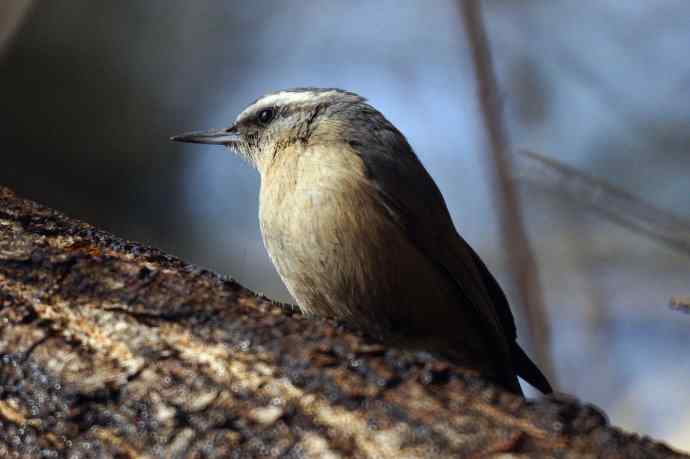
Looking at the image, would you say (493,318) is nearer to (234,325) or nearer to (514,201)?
(514,201)

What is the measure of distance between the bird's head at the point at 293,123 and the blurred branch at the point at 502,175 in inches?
28.7

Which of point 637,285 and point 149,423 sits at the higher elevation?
point 149,423

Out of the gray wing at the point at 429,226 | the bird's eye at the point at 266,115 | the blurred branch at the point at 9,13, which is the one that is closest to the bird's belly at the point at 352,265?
the gray wing at the point at 429,226

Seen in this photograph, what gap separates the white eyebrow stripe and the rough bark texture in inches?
77.5

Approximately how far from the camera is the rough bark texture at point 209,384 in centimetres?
223

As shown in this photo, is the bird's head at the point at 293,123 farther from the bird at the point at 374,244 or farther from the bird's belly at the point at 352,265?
the bird's belly at the point at 352,265

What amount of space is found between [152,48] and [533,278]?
19.5ft

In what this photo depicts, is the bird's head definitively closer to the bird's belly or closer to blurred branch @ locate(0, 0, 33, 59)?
the bird's belly

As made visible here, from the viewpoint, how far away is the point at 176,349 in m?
2.60

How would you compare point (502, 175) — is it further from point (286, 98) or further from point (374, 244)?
point (286, 98)

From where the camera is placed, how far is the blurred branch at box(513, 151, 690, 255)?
2.88m

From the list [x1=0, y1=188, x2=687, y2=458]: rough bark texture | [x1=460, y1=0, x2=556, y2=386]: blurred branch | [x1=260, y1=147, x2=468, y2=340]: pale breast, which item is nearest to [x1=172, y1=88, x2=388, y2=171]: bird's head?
[x1=260, y1=147, x2=468, y2=340]: pale breast

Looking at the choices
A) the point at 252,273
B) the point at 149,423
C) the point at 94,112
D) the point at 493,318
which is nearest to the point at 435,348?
the point at 493,318

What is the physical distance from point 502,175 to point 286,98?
1433 mm
